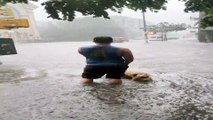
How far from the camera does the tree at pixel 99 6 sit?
4.14 meters

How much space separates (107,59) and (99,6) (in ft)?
7.52

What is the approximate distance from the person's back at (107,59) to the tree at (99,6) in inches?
71.5

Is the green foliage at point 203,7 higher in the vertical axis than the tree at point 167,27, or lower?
higher

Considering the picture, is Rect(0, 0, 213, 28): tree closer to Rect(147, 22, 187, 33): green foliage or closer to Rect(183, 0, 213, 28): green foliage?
Rect(183, 0, 213, 28): green foliage

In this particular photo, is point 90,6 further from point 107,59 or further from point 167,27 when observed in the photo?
point 167,27

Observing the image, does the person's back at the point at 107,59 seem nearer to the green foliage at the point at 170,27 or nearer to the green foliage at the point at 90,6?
the green foliage at the point at 90,6

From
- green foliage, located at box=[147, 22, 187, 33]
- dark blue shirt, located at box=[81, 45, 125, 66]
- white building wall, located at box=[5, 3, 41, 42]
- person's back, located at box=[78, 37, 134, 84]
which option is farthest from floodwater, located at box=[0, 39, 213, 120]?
white building wall, located at box=[5, 3, 41, 42]

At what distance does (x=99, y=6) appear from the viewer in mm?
4234

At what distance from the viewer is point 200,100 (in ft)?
16.3

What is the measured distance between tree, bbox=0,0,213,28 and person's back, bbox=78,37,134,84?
182 centimetres

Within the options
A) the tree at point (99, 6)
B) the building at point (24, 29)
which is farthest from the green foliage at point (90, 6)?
the building at point (24, 29)

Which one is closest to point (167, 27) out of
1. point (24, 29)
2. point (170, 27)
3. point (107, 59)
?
point (170, 27)

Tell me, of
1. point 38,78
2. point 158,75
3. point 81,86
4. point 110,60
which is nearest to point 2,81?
point 38,78

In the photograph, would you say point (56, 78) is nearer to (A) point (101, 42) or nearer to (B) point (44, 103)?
(A) point (101, 42)
